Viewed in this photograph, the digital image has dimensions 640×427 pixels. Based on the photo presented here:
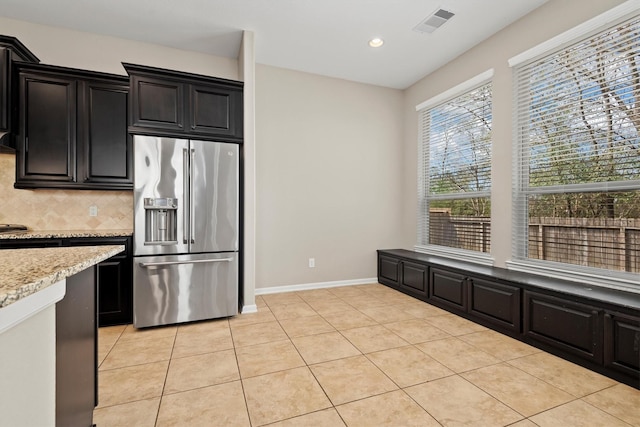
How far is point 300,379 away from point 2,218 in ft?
11.1

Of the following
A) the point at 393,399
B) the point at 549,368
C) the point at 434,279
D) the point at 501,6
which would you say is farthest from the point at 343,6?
the point at 549,368

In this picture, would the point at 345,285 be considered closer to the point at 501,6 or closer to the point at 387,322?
the point at 387,322

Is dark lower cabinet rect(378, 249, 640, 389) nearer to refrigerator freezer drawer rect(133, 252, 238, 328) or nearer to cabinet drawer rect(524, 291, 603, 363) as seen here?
cabinet drawer rect(524, 291, 603, 363)

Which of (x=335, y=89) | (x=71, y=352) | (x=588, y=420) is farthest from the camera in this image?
(x=335, y=89)

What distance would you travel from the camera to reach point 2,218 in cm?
310

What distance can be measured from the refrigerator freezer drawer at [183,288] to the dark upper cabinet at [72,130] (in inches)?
40.8

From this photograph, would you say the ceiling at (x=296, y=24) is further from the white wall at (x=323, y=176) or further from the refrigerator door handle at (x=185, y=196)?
the refrigerator door handle at (x=185, y=196)

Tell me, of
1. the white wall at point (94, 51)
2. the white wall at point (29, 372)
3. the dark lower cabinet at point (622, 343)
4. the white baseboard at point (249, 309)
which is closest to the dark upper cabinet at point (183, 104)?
the white wall at point (94, 51)

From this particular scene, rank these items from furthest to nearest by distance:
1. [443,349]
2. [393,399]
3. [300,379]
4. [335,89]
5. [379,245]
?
[379,245]
[335,89]
[443,349]
[300,379]
[393,399]

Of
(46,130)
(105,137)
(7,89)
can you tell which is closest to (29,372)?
(105,137)

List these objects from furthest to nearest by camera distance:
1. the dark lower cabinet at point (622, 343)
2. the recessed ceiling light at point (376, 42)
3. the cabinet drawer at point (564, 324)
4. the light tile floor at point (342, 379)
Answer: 1. the recessed ceiling light at point (376, 42)
2. the cabinet drawer at point (564, 324)
3. the dark lower cabinet at point (622, 343)
4. the light tile floor at point (342, 379)

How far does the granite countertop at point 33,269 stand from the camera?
2.40 ft

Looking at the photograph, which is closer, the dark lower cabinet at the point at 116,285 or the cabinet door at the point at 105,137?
the dark lower cabinet at the point at 116,285

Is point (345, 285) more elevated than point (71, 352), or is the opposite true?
point (71, 352)
